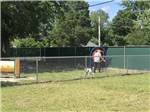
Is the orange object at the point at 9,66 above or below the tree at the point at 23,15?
below

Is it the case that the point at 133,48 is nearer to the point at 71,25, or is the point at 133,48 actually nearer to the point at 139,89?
the point at 139,89

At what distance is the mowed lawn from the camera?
1232cm

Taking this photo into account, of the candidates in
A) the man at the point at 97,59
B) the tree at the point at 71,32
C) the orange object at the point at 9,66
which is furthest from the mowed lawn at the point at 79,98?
the tree at the point at 71,32

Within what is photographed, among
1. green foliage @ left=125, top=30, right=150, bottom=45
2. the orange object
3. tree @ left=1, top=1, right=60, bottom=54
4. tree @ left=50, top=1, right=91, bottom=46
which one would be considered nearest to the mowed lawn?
the orange object

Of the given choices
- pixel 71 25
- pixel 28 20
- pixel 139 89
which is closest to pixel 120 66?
pixel 28 20

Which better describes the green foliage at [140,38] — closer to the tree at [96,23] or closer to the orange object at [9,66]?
the tree at [96,23]

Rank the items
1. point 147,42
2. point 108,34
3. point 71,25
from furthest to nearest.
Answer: point 108,34, point 71,25, point 147,42

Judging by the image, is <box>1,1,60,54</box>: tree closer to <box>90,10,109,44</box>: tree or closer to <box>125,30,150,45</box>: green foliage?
<box>125,30,150,45</box>: green foliage

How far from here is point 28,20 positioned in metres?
31.5

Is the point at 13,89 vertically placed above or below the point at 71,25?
below

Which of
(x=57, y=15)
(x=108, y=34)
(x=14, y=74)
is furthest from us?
(x=108, y=34)

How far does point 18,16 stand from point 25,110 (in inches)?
756

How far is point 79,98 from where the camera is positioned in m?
14.6

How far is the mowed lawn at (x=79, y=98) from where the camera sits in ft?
40.4
